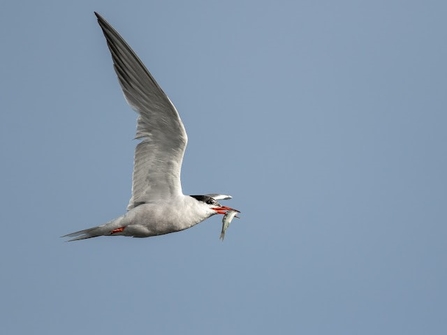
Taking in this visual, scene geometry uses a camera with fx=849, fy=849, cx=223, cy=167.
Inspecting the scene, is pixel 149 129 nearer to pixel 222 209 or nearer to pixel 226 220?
pixel 222 209

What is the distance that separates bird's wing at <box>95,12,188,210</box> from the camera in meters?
13.8

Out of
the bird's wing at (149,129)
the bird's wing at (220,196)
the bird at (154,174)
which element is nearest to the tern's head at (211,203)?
the bird at (154,174)

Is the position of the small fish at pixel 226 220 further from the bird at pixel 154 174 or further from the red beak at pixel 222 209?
the bird at pixel 154 174

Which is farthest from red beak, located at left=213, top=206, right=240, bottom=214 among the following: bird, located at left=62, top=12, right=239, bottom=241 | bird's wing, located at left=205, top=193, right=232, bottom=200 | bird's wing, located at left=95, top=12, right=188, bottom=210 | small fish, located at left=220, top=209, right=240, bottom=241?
bird's wing, located at left=205, top=193, right=232, bottom=200

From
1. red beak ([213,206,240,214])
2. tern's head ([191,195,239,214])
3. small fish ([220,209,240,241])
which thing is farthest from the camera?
small fish ([220,209,240,241])

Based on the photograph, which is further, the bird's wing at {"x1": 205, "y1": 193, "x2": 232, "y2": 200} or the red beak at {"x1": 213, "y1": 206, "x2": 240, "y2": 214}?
the bird's wing at {"x1": 205, "y1": 193, "x2": 232, "y2": 200}

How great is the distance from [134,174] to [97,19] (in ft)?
10.0

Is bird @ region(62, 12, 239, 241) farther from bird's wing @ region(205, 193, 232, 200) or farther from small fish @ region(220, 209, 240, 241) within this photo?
bird's wing @ region(205, 193, 232, 200)

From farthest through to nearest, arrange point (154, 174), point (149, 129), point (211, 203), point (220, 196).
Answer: point (220, 196)
point (211, 203)
point (154, 174)
point (149, 129)

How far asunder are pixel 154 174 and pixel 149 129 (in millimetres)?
916

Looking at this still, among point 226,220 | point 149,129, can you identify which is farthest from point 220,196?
point 149,129

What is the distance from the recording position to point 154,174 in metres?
15.0

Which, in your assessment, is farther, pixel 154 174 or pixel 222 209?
pixel 222 209

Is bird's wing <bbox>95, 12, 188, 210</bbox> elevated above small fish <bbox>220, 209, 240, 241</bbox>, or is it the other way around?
bird's wing <bbox>95, 12, 188, 210</bbox>
